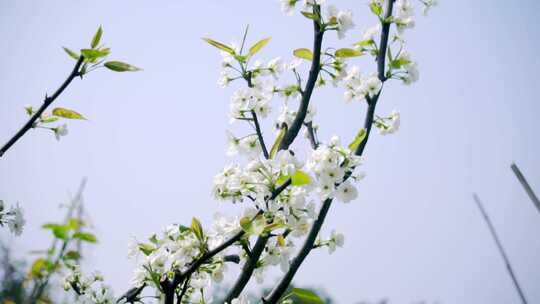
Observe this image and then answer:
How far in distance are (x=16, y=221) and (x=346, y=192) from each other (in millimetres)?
1910

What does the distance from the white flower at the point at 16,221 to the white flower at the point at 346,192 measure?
1861mm

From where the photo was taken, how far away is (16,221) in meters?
2.02

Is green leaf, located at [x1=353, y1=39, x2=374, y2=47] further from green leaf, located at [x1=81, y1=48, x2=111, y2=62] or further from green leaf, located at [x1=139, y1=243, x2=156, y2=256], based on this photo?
green leaf, located at [x1=139, y1=243, x2=156, y2=256]

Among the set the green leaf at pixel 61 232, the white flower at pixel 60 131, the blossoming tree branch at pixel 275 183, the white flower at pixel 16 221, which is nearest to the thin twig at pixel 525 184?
the blossoming tree branch at pixel 275 183

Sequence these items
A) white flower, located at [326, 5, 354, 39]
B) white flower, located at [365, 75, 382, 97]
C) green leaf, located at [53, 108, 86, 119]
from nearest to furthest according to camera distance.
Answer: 1. green leaf, located at [53, 108, 86, 119]
2. white flower, located at [326, 5, 354, 39]
3. white flower, located at [365, 75, 382, 97]

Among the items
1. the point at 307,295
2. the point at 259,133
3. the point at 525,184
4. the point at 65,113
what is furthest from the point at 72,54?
the point at 525,184

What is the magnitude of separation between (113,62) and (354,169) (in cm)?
110

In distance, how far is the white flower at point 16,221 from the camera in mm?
1998

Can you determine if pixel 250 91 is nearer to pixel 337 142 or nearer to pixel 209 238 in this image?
pixel 337 142

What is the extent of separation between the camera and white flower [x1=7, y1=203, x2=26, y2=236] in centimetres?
200

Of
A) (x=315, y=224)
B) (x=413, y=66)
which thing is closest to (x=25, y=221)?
(x=315, y=224)

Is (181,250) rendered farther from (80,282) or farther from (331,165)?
(80,282)

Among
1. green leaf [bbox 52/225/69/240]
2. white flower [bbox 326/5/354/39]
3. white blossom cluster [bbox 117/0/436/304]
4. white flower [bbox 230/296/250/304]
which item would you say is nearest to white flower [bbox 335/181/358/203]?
white blossom cluster [bbox 117/0/436/304]

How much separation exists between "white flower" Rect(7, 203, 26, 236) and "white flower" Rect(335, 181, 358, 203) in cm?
186
